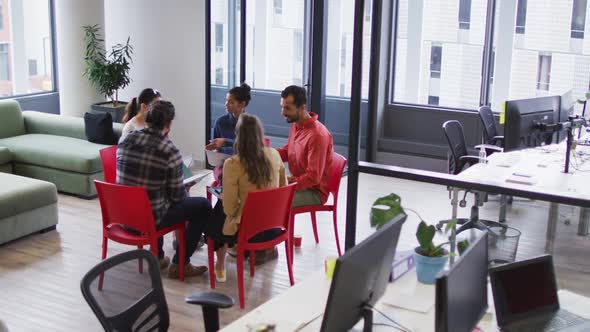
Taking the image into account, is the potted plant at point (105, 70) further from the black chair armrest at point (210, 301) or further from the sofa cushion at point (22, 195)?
the black chair armrest at point (210, 301)

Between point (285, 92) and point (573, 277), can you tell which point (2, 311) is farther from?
point (573, 277)

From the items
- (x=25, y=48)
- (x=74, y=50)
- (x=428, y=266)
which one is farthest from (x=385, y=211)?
(x=25, y=48)

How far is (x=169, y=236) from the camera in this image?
20.2ft

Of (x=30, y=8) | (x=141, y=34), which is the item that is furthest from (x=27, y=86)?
(x=141, y=34)

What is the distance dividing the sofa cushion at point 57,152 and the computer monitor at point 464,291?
507cm

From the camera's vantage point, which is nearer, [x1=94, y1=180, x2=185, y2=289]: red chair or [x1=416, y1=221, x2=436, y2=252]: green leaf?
[x1=416, y1=221, x2=436, y2=252]: green leaf

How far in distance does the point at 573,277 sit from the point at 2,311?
4019mm

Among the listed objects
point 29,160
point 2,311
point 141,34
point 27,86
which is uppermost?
point 141,34

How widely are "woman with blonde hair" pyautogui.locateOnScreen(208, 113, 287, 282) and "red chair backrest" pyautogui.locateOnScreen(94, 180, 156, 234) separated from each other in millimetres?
493

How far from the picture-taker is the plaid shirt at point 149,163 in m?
4.75

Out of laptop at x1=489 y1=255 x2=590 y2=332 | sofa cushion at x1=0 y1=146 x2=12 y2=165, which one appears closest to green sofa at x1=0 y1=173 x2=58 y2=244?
sofa cushion at x1=0 y1=146 x2=12 y2=165

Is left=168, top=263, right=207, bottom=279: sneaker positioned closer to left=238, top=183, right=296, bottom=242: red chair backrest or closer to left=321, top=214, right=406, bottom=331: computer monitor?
→ left=238, top=183, right=296, bottom=242: red chair backrest

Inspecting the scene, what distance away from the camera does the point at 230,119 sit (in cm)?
604

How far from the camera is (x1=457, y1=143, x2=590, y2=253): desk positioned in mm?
5266
